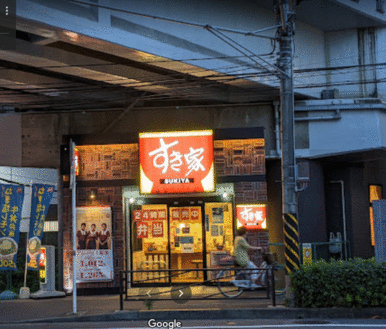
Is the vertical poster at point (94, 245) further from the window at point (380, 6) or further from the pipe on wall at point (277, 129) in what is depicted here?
the window at point (380, 6)

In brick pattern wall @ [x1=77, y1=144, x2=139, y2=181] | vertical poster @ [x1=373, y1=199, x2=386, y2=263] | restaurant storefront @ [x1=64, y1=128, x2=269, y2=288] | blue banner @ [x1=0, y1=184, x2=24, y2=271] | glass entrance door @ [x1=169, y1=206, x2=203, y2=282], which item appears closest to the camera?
vertical poster @ [x1=373, y1=199, x2=386, y2=263]

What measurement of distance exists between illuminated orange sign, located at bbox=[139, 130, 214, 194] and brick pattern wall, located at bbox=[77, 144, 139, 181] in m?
0.60

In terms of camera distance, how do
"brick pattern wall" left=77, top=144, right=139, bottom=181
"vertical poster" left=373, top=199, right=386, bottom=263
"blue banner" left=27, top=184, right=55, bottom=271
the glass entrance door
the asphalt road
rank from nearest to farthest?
the asphalt road, "vertical poster" left=373, top=199, right=386, bottom=263, "blue banner" left=27, top=184, right=55, bottom=271, "brick pattern wall" left=77, top=144, right=139, bottom=181, the glass entrance door

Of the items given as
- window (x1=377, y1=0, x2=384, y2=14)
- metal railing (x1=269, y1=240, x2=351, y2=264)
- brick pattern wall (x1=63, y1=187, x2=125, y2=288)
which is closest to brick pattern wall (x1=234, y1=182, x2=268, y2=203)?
metal railing (x1=269, y1=240, x2=351, y2=264)

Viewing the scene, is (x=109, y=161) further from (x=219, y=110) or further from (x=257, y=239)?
(x=257, y=239)

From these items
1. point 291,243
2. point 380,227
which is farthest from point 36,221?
point 380,227

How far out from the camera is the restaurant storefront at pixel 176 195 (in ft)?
62.4

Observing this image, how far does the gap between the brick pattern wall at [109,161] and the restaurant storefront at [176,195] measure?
0.03 meters

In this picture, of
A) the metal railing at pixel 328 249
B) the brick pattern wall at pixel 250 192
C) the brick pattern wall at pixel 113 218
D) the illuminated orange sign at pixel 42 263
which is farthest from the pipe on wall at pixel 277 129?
the illuminated orange sign at pixel 42 263

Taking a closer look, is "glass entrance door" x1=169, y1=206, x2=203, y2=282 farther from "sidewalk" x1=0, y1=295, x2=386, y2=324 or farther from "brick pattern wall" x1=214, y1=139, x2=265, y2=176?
"sidewalk" x1=0, y1=295, x2=386, y2=324

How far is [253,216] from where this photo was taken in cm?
1902

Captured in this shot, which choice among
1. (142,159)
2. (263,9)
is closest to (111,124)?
(142,159)

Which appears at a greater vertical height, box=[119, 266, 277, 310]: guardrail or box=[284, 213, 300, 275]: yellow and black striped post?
box=[284, 213, 300, 275]: yellow and black striped post

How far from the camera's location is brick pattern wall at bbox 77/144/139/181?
19609 mm
